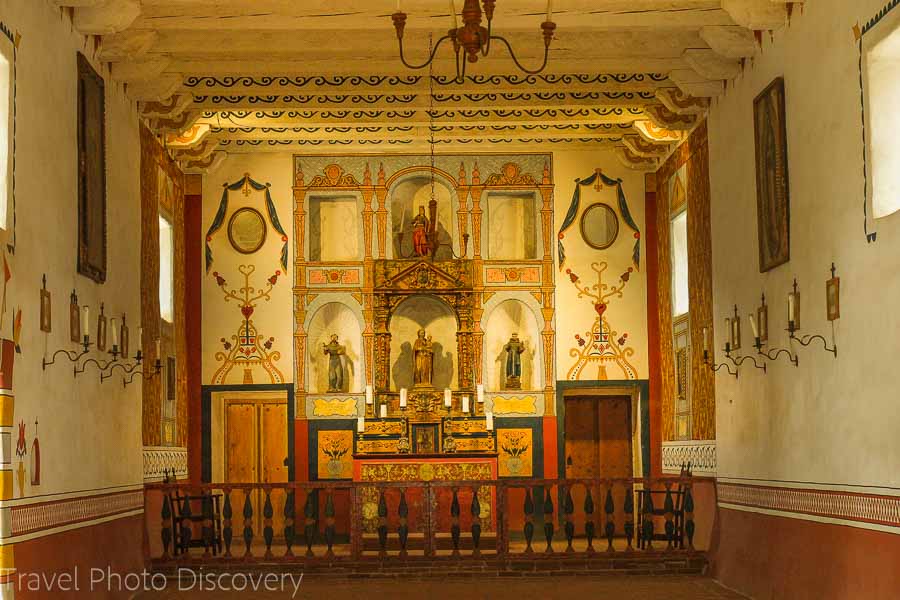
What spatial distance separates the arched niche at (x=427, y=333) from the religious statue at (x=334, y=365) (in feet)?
2.53

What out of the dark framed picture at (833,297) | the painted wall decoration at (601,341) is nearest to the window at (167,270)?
the painted wall decoration at (601,341)

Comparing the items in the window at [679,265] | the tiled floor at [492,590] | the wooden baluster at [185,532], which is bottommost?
the tiled floor at [492,590]

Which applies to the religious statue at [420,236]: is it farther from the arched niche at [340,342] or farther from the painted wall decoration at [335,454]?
the painted wall decoration at [335,454]

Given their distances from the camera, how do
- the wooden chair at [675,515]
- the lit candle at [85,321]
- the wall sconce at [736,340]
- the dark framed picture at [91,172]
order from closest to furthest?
1. the lit candle at [85,321]
2. the dark framed picture at [91,172]
3. the wall sconce at [736,340]
4. the wooden chair at [675,515]

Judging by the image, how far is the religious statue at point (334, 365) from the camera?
17547 mm

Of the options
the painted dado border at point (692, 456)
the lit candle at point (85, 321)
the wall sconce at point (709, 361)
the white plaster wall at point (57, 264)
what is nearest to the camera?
the white plaster wall at point (57, 264)

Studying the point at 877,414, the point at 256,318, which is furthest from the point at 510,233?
the point at 877,414

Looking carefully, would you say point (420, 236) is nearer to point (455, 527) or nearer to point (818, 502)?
point (455, 527)

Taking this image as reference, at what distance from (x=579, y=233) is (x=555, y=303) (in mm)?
1102

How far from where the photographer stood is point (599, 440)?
57.9 feet

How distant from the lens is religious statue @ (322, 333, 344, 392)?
17547 millimetres

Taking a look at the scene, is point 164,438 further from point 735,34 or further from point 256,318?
point 735,34

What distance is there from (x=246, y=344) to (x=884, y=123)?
10.9m

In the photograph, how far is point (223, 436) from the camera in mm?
17359
